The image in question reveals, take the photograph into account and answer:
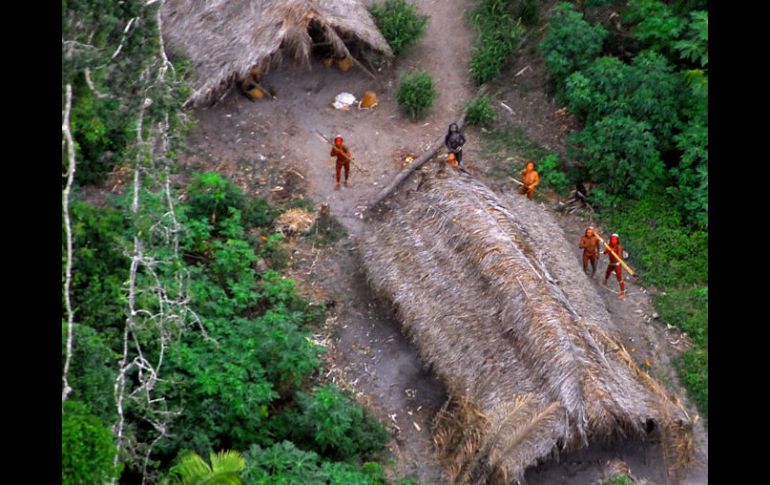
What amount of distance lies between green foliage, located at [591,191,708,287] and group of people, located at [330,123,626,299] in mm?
459

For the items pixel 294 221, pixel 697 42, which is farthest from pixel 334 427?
pixel 697 42

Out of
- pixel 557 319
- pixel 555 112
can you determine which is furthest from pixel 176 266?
pixel 555 112

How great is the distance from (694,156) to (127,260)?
827 cm

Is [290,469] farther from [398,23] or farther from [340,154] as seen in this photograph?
[398,23]

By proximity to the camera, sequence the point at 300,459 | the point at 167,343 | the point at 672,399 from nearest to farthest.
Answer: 1. the point at 300,459
2. the point at 167,343
3. the point at 672,399

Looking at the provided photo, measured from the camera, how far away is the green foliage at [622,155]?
1408cm

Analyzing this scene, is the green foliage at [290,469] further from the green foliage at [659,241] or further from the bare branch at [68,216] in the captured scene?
the green foliage at [659,241]

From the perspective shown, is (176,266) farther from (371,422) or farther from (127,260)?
(371,422)

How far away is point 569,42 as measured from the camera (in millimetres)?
14945

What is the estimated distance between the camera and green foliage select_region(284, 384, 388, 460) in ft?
34.6

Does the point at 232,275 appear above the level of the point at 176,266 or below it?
below

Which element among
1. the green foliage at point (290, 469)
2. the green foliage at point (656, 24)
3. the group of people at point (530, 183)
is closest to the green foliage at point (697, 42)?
the green foliage at point (656, 24)

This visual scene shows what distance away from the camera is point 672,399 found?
1127 cm

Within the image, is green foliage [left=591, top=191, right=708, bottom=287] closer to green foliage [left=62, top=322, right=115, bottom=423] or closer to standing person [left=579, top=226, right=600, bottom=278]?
standing person [left=579, top=226, right=600, bottom=278]
